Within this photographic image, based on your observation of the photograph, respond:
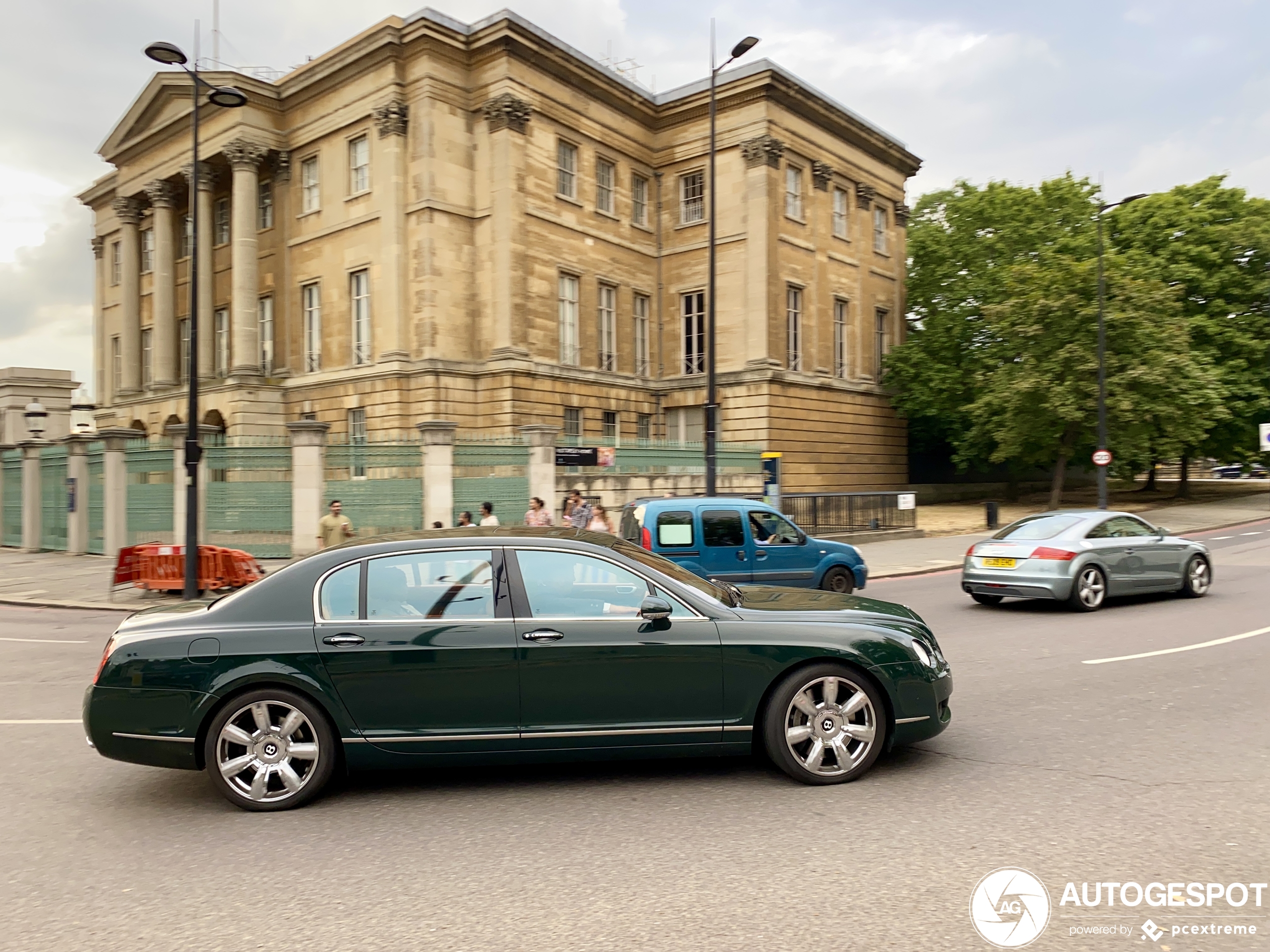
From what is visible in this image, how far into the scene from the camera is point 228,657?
4941 mm

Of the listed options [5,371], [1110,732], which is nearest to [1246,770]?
[1110,732]

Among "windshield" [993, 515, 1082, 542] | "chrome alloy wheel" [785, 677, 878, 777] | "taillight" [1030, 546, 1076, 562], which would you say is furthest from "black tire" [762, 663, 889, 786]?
"windshield" [993, 515, 1082, 542]

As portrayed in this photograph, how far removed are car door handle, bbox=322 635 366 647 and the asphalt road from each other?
87cm

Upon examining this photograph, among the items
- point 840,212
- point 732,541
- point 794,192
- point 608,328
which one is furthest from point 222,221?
point 732,541

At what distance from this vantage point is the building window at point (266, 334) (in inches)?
1499

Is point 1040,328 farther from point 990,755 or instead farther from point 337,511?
point 990,755

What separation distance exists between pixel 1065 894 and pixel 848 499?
23.5m

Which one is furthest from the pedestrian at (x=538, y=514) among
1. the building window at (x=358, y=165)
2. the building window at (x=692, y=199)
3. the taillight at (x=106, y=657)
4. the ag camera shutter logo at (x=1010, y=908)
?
the building window at (x=692, y=199)

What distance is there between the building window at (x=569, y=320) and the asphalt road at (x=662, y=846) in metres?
29.7

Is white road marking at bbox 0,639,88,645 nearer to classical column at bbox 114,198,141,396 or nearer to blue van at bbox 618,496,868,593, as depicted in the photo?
blue van at bbox 618,496,868,593

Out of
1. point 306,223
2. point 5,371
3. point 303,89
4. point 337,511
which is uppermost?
point 303,89

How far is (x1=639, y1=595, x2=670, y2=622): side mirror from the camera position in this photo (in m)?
5.08

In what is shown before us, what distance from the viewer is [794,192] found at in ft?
128

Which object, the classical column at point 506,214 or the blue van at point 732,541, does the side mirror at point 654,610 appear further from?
the classical column at point 506,214
